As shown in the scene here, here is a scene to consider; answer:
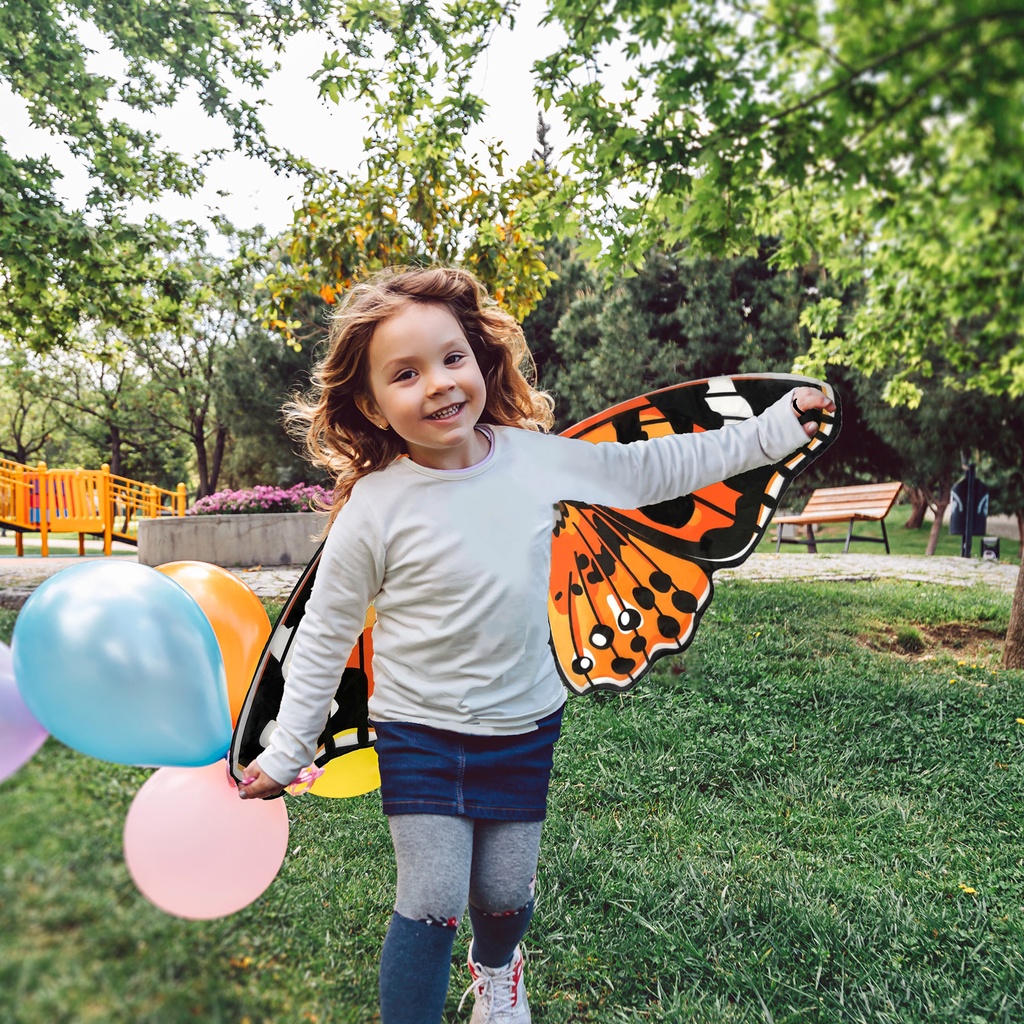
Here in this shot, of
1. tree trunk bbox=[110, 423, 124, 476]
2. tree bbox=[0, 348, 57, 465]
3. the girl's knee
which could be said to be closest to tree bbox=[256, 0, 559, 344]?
the girl's knee

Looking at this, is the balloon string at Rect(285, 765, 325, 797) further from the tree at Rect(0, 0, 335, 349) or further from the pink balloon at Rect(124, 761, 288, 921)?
the tree at Rect(0, 0, 335, 349)

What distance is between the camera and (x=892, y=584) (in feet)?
23.7

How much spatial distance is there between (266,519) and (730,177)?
24.7ft

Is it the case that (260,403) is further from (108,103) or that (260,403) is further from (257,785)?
(257,785)

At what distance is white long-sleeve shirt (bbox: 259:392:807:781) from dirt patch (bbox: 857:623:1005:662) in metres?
4.12

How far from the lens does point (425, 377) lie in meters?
1.74

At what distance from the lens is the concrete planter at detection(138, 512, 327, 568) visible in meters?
7.64

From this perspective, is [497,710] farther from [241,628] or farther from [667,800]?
[667,800]

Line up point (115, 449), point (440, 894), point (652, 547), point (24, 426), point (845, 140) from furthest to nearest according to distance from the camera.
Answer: point (24, 426)
point (115, 449)
point (652, 547)
point (440, 894)
point (845, 140)

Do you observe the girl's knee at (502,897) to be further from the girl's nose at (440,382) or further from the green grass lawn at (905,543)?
the green grass lawn at (905,543)

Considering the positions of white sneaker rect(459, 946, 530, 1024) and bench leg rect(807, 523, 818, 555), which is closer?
white sneaker rect(459, 946, 530, 1024)

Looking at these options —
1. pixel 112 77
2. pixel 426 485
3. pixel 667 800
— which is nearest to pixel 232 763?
pixel 426 485

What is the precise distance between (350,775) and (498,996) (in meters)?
0.58

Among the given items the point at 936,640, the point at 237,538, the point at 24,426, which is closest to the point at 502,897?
the point at 936,640
